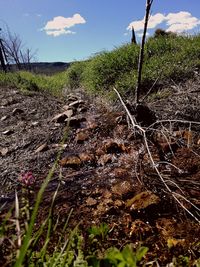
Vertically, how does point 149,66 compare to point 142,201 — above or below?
above

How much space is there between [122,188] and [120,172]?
1.05ft

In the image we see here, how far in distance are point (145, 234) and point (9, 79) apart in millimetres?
9451

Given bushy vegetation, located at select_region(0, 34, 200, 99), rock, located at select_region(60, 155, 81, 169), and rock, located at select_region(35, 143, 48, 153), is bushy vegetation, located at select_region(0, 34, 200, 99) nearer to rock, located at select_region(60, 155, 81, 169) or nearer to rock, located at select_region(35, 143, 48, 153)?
rock, located at select_region(35, 143, 48, 153)

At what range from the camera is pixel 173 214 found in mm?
2271

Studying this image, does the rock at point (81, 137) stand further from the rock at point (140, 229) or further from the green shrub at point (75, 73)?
the green shrub at point (75, 73)

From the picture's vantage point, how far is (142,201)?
2359mm

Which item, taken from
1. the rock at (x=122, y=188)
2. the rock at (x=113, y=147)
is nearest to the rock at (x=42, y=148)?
the rock at (x=113, y=147)

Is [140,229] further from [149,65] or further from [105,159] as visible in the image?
[149,65]

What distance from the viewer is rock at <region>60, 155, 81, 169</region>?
3211 mm

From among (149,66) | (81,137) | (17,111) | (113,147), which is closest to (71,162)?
(113,147)

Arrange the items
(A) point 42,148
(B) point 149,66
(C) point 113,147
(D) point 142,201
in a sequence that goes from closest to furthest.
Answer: (D) point 142,201 → (C) point 113,147 → (A) point 42,148 → (B) point 149,66

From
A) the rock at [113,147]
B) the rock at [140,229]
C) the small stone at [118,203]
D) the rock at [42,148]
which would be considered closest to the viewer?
the rock at [140,229]

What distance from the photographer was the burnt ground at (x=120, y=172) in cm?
215

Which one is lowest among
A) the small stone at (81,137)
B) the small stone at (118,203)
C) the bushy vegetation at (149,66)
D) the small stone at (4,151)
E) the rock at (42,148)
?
the small stone at (118,203)
